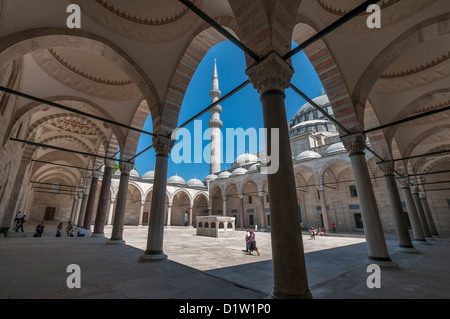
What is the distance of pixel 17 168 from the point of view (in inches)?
411

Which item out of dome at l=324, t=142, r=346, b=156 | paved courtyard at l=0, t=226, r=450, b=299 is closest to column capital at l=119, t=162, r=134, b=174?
paved courtyard at l=0, t=226, r=450, b=299

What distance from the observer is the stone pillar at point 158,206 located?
505 cm

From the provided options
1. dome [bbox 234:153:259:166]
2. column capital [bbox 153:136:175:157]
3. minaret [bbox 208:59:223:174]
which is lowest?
column capital [bbox 153:136:175:157]

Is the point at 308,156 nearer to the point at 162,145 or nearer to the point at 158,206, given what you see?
the point at 162,145

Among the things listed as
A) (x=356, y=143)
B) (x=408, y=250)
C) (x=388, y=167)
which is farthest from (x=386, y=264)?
(x=388, y=167)

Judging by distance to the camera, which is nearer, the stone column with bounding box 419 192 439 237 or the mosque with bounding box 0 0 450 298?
the mosque with bounding box 0 0 450 298

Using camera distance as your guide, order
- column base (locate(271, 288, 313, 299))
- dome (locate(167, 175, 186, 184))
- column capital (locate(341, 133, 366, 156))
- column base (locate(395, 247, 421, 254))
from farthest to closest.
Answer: dome (locate(167, 175, 186, 184))
column base (locate(395, 247, 421, 254))
column capital (locate(341, 133, 366, 156))
column base (locate(271, 288, 313, 299))

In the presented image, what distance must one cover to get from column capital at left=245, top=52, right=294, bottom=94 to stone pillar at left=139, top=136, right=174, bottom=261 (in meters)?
3.69

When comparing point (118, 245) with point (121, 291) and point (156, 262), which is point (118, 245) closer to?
point (156, 262)

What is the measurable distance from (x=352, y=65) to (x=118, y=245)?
9909 millimetres

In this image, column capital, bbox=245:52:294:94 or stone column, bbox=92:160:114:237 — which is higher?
column capital, bbox=245:52:294:94

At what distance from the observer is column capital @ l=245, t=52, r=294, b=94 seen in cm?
306

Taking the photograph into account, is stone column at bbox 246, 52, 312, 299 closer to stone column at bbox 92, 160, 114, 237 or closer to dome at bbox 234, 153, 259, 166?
stone column at bbox 92, 160, 114, 237
